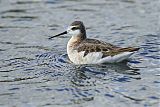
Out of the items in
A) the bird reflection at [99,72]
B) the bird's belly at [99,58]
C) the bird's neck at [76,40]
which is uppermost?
the bird's neck at [76,40]

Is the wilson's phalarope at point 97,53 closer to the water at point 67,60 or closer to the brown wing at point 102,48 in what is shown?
the brown wing at point 102,48

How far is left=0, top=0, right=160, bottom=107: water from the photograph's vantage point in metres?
13.4

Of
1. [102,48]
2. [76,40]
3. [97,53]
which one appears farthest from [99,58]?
[76,40]

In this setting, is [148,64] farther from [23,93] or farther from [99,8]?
[99,8]

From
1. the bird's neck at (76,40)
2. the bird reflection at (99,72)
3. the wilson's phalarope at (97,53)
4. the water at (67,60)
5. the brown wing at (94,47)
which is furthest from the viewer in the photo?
the bird's neck at (76,40)

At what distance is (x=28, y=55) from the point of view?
17125 millimetres

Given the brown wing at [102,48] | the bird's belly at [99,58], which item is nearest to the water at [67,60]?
the bird's belly at [99,58]

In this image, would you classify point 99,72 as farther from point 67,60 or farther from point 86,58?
point 67,60

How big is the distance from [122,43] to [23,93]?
5.36 meters

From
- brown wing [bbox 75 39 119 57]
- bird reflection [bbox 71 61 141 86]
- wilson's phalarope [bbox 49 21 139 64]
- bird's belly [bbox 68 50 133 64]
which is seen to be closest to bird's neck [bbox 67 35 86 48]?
wilson's phalarope [bbox 49 21 139 64]

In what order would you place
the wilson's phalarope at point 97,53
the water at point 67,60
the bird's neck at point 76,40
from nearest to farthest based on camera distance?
the water at point 67,60, the wilson's phalarope at point 97,53, the bird's neck at point 76,40

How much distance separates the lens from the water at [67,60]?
13.4 m

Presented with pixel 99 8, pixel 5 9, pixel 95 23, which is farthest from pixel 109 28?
pixel 5 9

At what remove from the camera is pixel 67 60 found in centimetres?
1700
